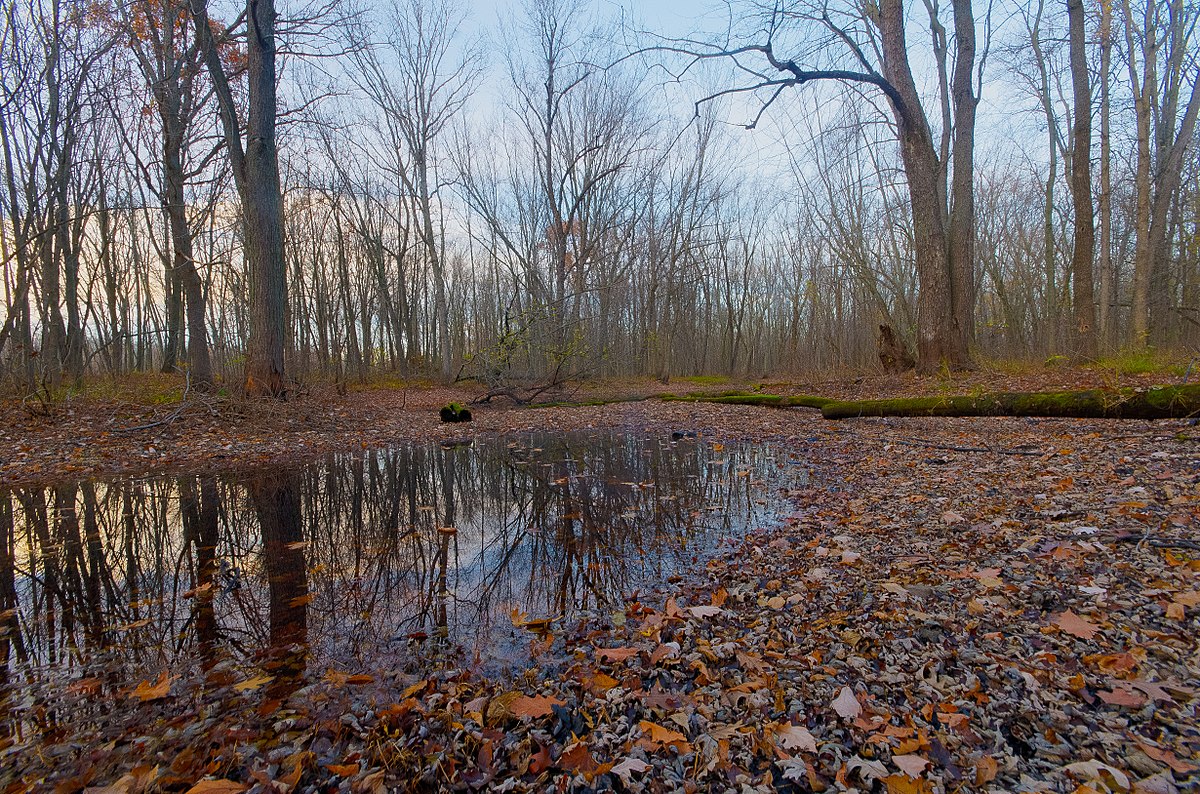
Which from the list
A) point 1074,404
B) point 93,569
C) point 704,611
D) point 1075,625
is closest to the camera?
point 1075,625

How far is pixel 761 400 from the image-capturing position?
1297cm

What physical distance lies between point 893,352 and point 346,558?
13561mm

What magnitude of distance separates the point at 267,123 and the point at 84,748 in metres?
11.6

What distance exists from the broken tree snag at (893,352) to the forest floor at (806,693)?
32.9ft

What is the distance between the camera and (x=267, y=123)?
32.4ft

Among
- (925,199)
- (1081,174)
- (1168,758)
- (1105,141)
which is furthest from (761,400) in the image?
(1168,758)

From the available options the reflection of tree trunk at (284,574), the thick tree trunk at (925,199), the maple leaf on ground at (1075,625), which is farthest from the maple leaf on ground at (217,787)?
the thick tree trunk at (925,199)

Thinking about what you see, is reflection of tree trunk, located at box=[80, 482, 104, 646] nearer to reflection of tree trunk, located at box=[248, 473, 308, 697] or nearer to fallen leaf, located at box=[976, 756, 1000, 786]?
reflection of tree trunk, located at box=[248, 473, 308, 697]

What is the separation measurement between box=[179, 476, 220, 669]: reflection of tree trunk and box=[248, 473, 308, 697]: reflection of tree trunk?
0.93 ft

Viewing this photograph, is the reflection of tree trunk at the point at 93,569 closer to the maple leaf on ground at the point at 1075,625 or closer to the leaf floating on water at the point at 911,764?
the leaf floating on water at the point at 911,764

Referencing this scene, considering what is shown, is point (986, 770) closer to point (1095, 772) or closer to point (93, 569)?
point (1095, 772)

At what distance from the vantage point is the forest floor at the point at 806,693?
1552 millimetres

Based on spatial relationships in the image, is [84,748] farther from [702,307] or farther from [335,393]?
[702,307]

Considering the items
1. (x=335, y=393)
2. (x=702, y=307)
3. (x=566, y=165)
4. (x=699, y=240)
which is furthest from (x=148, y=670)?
(x=702, y=307)
